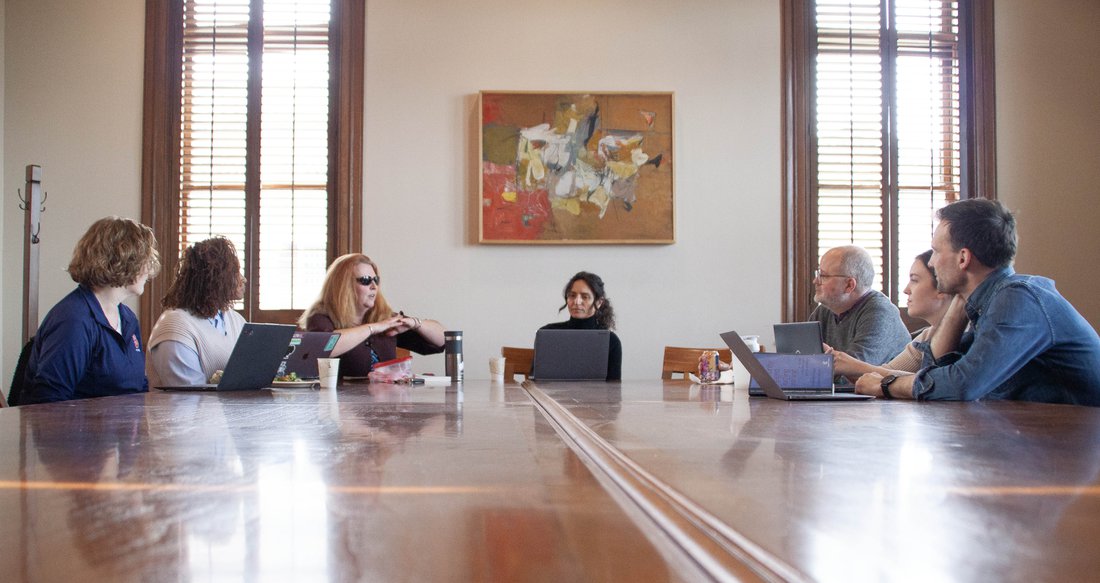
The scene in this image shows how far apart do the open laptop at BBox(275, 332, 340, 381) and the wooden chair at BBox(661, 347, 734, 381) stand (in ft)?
6.06

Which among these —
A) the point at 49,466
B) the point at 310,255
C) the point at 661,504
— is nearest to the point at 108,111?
the point at 310,255

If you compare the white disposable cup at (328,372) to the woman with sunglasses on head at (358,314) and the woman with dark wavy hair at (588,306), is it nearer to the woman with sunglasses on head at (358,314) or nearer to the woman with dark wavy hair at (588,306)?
the woman with sunglasses on head at (358,314)

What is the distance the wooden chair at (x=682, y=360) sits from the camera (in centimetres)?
417

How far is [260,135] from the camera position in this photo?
5301mm

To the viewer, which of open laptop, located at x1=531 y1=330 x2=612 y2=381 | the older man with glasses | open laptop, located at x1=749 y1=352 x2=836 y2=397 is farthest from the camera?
open laptop, located at x1=531 y1=330 x2=612 y2=381

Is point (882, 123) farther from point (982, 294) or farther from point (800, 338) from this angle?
point (982, 294)

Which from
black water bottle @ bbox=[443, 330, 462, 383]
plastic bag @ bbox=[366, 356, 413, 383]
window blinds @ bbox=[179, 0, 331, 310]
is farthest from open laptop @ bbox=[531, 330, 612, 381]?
window blinds @ bbox=[179, 0, 331, 310]

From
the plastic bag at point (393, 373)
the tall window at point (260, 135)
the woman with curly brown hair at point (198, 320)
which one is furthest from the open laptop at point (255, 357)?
the tall window at point (260, 135)

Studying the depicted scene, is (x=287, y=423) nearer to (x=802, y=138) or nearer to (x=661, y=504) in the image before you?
(x=661, y=504)

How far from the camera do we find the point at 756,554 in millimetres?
391

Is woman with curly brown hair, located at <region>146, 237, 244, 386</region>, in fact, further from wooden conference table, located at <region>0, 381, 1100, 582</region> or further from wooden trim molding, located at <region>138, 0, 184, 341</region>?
wooden trim molding, located at <region>138, 0, 184, 341</region>

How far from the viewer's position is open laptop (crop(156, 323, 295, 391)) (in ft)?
7.61

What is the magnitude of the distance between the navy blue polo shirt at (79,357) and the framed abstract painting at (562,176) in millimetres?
2785

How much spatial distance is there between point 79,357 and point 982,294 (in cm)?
250
